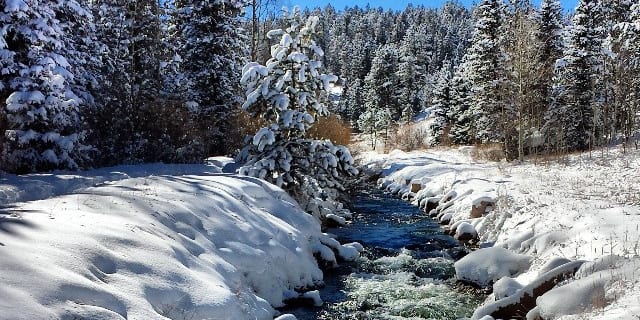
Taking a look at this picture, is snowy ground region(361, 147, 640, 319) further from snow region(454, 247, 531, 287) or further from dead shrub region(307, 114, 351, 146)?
dead shrub region(307, 114, 351, 146)

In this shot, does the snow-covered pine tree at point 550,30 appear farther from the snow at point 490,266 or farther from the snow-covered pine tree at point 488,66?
the snow at point 490,266

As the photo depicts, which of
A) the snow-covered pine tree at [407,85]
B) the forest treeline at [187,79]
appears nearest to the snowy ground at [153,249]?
the forest treeline at [187,79]

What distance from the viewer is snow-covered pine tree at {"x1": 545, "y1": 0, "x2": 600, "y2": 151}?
26000 millimetres

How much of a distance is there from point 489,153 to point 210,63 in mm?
16885

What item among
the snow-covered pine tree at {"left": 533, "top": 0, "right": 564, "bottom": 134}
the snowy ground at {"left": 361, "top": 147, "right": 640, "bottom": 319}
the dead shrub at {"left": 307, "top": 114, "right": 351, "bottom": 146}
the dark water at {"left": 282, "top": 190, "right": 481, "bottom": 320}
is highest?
the snow-covered pine tree at {"left": 533, "top": 0, "right": 564, "bottom": 134}

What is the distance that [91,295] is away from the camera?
505 cm

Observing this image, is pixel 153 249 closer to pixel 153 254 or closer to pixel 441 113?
pixel 153 254

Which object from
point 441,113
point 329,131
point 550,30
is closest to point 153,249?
point 329,131

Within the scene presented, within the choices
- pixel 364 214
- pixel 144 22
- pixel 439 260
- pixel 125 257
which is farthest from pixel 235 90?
pixel 125 257

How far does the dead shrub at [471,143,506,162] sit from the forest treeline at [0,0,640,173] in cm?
103

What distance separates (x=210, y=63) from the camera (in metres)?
20.9

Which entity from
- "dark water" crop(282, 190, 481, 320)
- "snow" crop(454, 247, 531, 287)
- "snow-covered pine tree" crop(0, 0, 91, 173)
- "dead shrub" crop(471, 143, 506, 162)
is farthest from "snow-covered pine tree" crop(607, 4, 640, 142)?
"snow-covered pine tree" crop(0, 0, 91, 173)

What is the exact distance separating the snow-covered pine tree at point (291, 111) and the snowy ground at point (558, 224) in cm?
450

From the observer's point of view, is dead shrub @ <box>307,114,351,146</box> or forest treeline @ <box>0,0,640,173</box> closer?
forest treeline @ <box>0,0,640,173</box>
